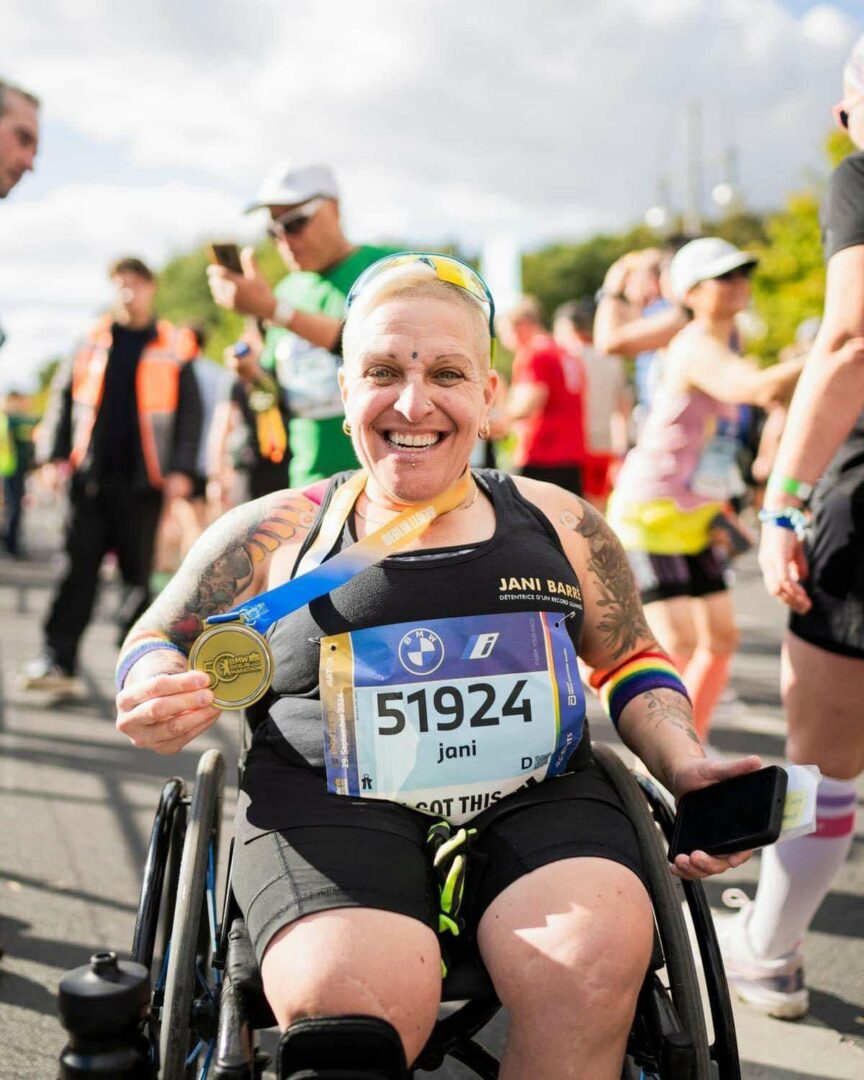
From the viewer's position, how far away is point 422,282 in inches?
80.2

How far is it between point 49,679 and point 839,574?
4618mm

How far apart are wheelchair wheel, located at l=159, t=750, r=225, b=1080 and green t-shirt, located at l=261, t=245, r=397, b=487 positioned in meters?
1.72

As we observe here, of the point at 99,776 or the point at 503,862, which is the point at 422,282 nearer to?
the point at 503,862

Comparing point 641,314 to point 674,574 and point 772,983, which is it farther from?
point 772,983

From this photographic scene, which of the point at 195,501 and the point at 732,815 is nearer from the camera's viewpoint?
the point at 732,815

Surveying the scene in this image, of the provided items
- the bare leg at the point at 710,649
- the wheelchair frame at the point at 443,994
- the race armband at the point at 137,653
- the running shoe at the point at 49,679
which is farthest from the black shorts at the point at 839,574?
the running shoe at the point at 49,679

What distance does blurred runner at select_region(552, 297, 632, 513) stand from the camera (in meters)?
7.44

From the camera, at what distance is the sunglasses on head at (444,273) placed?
2.07 metres

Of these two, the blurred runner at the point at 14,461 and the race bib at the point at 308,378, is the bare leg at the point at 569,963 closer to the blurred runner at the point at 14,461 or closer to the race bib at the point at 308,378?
the race bib at the point at 308,378

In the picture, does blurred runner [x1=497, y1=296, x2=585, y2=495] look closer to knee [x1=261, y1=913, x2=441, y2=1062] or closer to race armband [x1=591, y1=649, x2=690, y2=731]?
race armband [x1=591, y1=649, x2=690, y2=731]

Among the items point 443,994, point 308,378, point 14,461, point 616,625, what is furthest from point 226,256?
point 14,461

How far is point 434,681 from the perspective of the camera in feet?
6.21

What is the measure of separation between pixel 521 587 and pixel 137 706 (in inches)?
26.0

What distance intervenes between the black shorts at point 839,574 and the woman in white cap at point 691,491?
1350 mm
